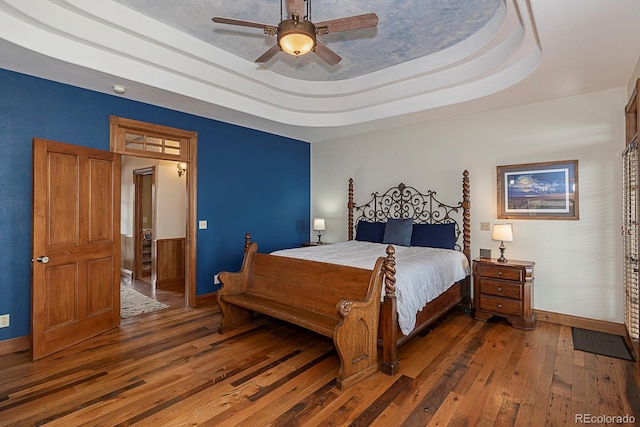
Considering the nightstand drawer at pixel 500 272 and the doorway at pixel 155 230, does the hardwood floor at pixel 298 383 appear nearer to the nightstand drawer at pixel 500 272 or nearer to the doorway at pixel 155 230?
the nightstand drawer at pixel 500 272

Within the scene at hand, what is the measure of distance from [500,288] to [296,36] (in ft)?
11.3

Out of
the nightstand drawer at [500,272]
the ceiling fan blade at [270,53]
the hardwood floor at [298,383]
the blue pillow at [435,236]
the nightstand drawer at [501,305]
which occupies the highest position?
the ceiling fan blade at [270,53]

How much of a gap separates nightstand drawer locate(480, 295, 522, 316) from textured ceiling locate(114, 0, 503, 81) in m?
2.97

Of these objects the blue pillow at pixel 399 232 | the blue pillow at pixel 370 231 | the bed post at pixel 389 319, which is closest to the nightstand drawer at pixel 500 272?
the blue pillow at pixel 399 232

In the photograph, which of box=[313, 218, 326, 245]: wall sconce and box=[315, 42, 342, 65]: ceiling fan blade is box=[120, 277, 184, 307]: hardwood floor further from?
box=[315, 42, 342, 65]: ceiling fan blade

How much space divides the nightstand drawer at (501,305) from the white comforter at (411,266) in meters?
0.38

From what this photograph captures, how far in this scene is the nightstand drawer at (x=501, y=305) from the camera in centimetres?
367

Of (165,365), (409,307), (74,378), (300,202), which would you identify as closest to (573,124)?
(409,307)

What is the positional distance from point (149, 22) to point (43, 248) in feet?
7.70

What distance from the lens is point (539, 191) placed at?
3969 millimetres

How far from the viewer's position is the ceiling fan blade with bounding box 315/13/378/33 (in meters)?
2.25

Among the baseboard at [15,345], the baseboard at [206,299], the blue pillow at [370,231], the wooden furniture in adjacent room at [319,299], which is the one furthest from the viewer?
the blue pillow at [370,231]

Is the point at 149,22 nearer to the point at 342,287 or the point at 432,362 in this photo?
the point at 342,287

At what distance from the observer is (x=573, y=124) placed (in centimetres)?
375
